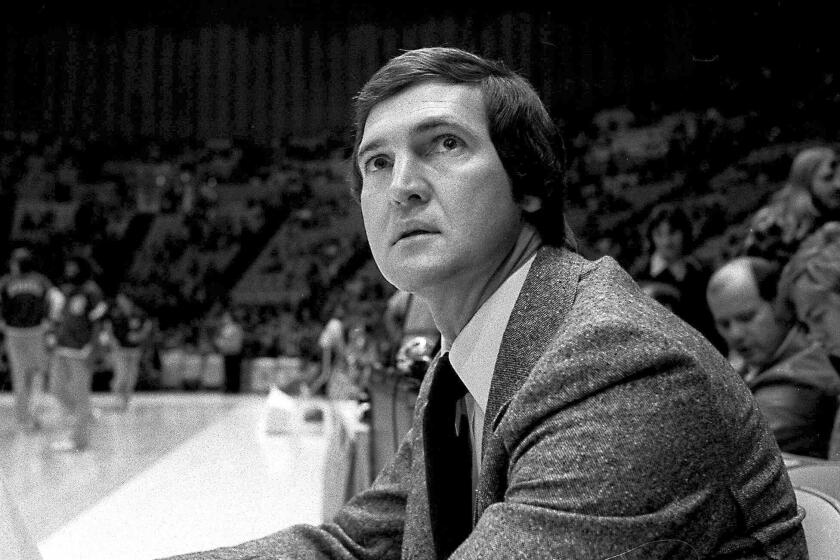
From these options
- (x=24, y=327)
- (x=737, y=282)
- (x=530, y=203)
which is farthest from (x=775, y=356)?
(x=24, y=327)

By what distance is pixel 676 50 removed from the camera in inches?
64.4

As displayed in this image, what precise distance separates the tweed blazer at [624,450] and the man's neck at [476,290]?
15 cm

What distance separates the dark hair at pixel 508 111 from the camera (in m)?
0.84

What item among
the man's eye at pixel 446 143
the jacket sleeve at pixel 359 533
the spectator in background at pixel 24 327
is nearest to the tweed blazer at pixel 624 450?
the man's eye at pixel 446 143

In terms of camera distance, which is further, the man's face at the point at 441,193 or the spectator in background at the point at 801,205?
the spectator in background at the point at 801,205

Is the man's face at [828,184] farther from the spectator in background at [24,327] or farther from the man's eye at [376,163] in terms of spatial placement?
the spectator in background at [24,327]

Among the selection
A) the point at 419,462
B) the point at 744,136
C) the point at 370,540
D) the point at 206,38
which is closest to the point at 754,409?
the point at 419,462

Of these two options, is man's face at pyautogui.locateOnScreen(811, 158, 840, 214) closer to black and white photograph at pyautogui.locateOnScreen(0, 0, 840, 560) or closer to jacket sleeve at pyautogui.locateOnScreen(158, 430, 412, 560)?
black and white photograph at pyautogui.locateOnScreen(0, 0, 840, 560)

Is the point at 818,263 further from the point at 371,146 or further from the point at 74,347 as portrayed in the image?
the point at 74,347

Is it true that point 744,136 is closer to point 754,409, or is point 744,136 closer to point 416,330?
point 416,330

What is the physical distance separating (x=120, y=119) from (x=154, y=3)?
2.75 metres

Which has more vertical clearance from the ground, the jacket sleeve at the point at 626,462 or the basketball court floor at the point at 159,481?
the jacket sleeve at the point at 626,462

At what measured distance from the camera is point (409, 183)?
0.81m

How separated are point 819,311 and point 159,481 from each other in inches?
86.1
